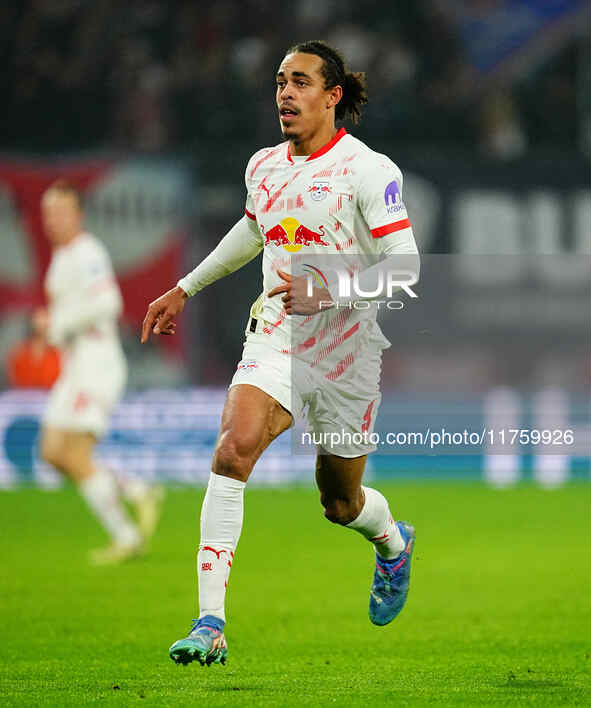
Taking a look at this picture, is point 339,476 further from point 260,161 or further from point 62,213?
point 62,213

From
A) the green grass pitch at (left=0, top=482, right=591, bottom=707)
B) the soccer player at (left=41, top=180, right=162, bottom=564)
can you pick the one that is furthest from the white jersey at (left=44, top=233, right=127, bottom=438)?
the green grass pitch at (left=0, top=482, right=591, bottom=707)

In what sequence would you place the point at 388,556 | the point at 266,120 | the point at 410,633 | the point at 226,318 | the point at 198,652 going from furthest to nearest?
the point at 266,120
the point at 226,318
the point at 410,633
the point at 388,556
the point at 198,652

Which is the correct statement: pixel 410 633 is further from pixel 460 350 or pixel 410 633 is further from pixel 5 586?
pixel 460 350

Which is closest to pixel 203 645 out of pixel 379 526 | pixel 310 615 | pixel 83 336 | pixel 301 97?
pixel 379 526

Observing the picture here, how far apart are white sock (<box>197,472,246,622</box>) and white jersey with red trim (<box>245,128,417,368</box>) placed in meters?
0.68

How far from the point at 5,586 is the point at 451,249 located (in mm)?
8466

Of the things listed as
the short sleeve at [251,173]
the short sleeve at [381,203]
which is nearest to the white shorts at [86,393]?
the short sleeve at [251,173]

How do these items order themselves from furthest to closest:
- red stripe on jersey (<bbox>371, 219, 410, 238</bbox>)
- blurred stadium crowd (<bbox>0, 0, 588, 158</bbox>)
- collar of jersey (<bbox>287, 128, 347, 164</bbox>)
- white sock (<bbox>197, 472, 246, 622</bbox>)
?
1. blurred stadium crowd (<bbox>0, 0, 588, 158</bbox>)
2. collar of jersey (<bbox>287, 128, 347, 164</bbox>)
3. red stripe on jersey (<bbox>371, 219, 410, 238</bbox>)
4. white sock (<bbox>197, 472, 246, 622</bbox>)

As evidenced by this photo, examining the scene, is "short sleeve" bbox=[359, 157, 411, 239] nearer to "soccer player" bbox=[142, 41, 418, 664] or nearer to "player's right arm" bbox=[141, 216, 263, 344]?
"soccer player" bbox=[142, 41, 418, 664]

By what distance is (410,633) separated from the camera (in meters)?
7.30

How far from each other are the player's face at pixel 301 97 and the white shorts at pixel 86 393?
5.14 m

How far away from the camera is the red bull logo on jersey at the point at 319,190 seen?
5.82 meters

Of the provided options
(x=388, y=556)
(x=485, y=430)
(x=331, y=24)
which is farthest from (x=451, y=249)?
(x=388, y=556)

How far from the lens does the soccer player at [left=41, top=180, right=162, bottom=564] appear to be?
1058 cm
